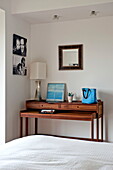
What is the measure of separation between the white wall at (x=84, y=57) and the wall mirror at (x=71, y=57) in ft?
0.27

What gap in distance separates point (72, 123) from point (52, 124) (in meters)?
0.42

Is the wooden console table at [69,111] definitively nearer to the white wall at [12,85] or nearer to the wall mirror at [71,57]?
the white wall at [12,85]

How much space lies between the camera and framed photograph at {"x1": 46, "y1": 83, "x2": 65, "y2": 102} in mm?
4641

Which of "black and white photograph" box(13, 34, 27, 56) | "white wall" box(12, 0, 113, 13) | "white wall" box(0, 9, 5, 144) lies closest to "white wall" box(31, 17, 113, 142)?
"black and white photograph" box(13, 34, 27, 56)

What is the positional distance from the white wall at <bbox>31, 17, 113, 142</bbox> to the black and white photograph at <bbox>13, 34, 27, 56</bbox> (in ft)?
0.89

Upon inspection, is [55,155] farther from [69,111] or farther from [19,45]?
[19,45]

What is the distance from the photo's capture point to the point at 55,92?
4.71m

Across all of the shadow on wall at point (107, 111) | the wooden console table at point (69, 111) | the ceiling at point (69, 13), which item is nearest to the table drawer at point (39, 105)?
the wooden console table at point (69, 111)

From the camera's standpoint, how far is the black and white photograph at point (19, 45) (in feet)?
14.4

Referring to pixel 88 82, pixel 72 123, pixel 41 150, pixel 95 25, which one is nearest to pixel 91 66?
pixel 88 82

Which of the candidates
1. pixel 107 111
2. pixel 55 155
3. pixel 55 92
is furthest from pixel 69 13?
pixel 55 155

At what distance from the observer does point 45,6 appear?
4.03m

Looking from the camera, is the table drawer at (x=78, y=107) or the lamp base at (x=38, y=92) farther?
the lamp base at (x=38, y=92)

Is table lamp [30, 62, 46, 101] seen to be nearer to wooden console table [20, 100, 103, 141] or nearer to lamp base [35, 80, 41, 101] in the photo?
lamp base [35, 80, 41, 101]
